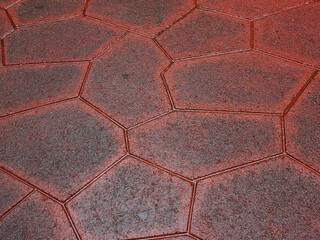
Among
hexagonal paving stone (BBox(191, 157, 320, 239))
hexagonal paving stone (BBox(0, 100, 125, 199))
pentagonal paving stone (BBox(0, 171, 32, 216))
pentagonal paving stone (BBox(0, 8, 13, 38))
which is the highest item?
pentagonal paving stone (BBox(0, 8, 13, 38))

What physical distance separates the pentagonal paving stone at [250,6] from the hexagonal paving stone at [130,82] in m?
0.49

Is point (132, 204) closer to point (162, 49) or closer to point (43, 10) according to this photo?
point (162, 49)

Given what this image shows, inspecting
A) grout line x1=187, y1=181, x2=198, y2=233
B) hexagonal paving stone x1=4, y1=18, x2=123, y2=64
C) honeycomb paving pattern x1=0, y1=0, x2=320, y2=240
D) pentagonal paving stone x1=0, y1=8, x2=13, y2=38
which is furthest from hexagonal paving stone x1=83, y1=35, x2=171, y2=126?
pentagonal paving stone x1=0, y1=8, x2=13, y2=38

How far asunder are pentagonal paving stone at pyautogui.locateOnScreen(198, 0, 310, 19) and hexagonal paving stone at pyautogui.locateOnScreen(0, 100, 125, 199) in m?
0.98

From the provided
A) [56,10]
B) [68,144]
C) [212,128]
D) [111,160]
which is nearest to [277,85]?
[212,128]

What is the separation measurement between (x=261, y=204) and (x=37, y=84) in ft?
3.59

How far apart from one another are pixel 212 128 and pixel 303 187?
0.38 metres

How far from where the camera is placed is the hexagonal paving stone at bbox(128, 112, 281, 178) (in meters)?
1.06

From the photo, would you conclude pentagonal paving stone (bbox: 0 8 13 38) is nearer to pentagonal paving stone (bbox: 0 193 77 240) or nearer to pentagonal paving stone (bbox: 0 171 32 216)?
pentagonal paving stone (bbox: 0 171 32 216)

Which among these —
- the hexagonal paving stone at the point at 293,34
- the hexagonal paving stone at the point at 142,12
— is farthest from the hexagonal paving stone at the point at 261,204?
the hexagonal paving stone at the point at 142,12

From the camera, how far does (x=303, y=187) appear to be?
98 cm

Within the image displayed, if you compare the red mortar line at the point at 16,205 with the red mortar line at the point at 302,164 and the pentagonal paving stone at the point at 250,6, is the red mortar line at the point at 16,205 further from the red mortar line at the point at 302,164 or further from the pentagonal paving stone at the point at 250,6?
the pentagonal paving stone at the point at 250,6

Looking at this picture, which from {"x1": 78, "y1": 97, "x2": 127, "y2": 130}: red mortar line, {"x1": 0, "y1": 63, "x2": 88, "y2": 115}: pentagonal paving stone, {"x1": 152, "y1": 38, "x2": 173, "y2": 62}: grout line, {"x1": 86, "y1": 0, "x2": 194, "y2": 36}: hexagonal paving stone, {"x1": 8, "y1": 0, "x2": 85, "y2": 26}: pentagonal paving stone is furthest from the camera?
{"x1": 8, "y1": 0, "x2": 85, "y2": 26}: pentagonal paving stone

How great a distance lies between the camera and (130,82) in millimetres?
1324
